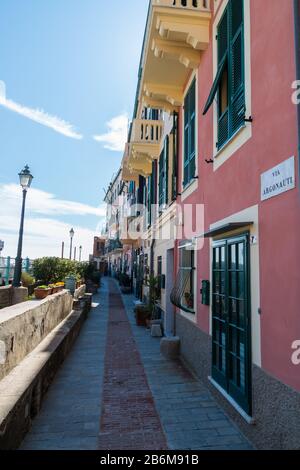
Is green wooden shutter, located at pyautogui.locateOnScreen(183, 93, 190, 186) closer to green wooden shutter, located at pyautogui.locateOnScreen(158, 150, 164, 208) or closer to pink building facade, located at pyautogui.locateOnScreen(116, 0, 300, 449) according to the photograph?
pink building facade, located at pyautogui.locateOnScreen(116, 0, 300, 449)

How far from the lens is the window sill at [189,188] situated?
668cm

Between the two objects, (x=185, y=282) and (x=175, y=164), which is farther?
(x=175, y=164)

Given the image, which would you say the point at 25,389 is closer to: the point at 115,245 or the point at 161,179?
the point at 161,179

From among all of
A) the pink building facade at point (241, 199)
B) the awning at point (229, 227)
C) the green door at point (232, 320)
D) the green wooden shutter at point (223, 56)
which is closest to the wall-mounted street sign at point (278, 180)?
the pink building facade at point (241, 199)

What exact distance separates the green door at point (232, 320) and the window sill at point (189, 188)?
1.80m

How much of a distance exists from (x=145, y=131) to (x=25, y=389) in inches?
412

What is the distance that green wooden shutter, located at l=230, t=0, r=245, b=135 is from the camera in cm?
438

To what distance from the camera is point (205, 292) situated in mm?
→ 5668

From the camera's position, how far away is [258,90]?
384 cm

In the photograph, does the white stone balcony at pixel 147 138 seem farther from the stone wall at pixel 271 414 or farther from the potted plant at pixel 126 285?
the potted plant at pixel 126 285

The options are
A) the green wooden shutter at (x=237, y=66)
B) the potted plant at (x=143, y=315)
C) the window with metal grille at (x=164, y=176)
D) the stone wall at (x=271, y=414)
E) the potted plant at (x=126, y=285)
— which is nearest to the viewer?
the stone wall at (x=271, y=414)

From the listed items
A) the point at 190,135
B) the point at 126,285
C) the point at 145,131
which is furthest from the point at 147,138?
the point at 126,285

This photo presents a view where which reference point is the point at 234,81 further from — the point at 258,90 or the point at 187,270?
the point at 187,270

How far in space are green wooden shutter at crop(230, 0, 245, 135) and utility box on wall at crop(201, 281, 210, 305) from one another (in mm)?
2519
